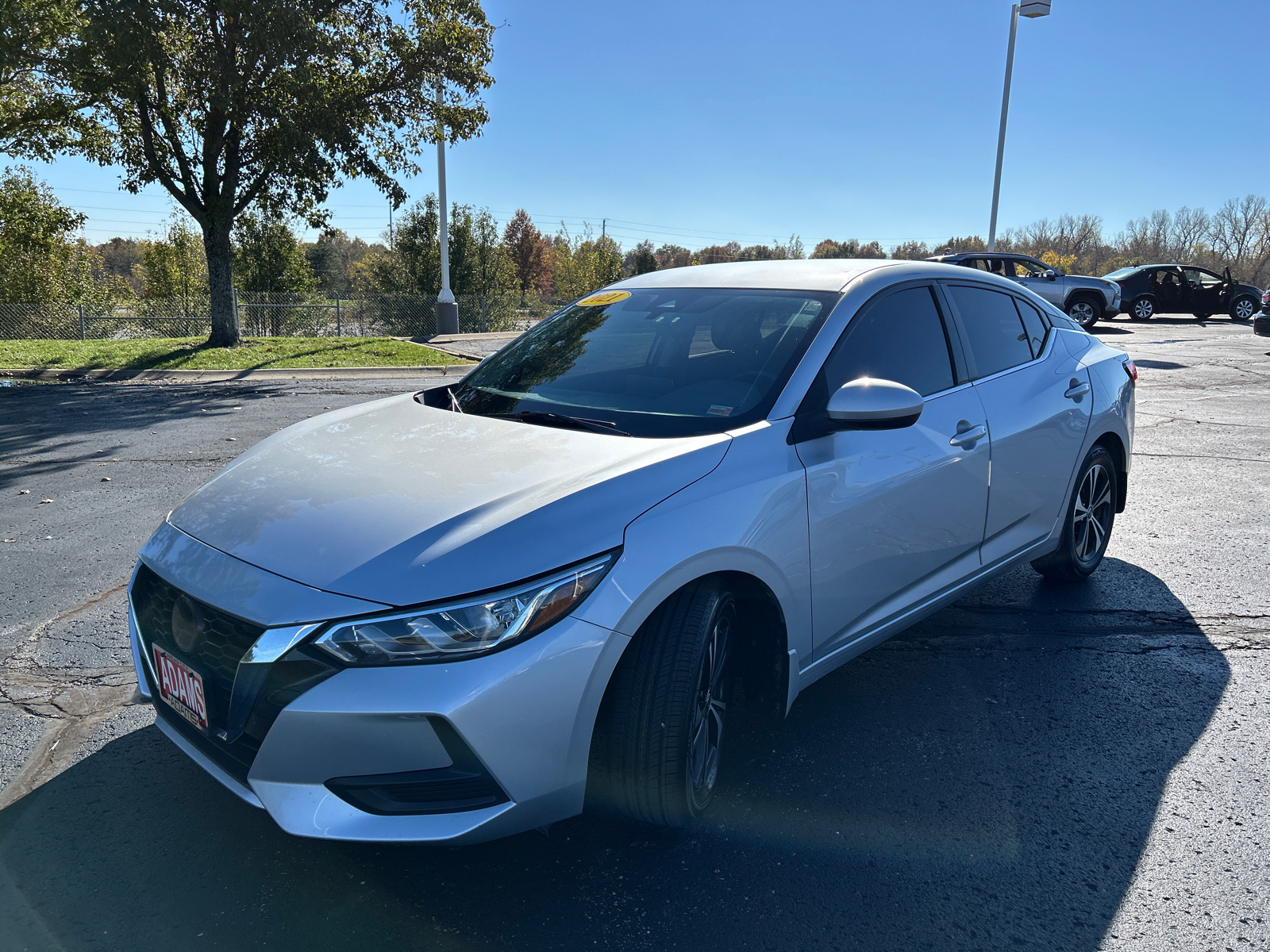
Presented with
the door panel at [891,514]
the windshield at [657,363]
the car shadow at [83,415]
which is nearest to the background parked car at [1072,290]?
the car shadow at [83,415]

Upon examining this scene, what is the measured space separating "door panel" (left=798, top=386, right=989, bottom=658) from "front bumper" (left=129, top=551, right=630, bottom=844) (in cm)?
93

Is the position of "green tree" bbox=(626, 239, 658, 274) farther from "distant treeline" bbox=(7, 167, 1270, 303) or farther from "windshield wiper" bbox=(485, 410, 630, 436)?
"windshield wiper" bbox=(485, 410, 630, 436)

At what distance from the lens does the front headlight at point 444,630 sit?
77.9 inches

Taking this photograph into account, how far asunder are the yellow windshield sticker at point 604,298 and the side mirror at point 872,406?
1.35m

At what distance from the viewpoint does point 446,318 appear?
24.2 m

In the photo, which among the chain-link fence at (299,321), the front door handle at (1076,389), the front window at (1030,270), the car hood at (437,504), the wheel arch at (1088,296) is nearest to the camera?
the car hood at (437,504)

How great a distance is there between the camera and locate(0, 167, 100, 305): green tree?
3192 centimetres

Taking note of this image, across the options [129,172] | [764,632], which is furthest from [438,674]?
[129,172]

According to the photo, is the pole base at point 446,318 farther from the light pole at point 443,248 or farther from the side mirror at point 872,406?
the side mirror at point 872,406

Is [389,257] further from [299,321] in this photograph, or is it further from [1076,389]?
[1076,389]

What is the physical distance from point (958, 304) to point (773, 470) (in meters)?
1.63

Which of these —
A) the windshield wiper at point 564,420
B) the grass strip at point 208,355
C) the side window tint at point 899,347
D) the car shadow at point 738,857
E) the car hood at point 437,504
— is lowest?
the car shadow at point 738,857

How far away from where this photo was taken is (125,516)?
568 centimetres

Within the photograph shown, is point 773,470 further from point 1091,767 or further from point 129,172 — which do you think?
point 129,172
